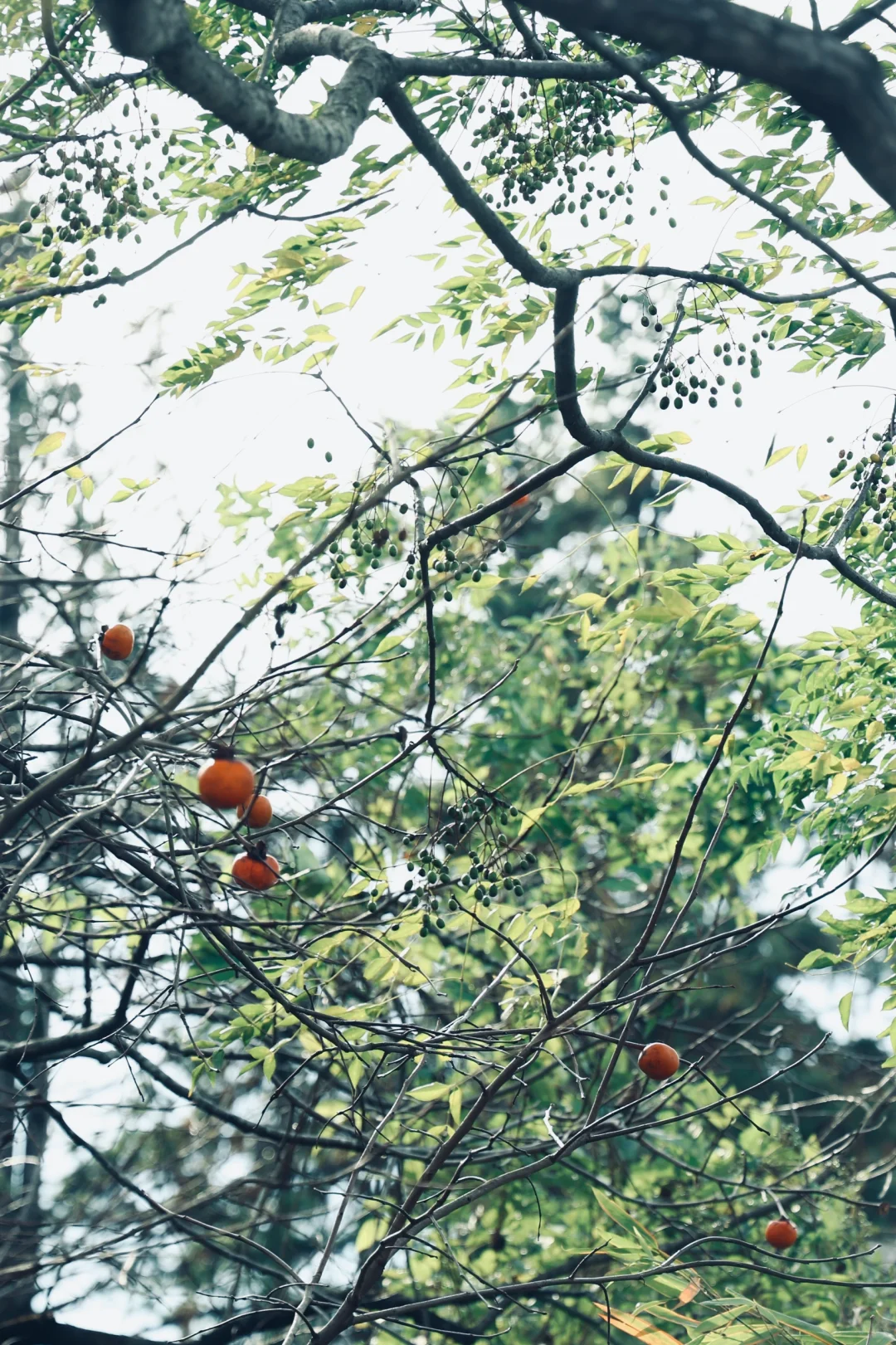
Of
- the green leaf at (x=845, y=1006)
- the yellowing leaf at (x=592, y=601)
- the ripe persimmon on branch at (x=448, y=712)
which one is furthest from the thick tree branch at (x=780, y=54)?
the green leaf at (x=845, y=1006)

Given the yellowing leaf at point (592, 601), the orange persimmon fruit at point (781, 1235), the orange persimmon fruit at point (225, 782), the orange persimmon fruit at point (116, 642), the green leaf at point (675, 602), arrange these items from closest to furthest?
the orange persimmon fruit at point (225, 782)
the orange persimmon fruit at point (116, 642)
the green leaf at point (675, 602)
the yellowing leaf at point (592, 601)
the orange persimmon fruit at point (781, 1235)

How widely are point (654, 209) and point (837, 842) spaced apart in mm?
2228

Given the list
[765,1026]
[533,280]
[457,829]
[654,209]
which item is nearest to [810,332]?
[654,209]

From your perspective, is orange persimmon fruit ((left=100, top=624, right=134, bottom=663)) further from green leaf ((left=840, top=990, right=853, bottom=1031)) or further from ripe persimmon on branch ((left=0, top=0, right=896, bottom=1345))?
green leaf ((left=840, top=990, right=853, bottom=1031))

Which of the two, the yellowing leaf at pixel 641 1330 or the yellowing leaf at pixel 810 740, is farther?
the yellowing leaf at pixel 810 740

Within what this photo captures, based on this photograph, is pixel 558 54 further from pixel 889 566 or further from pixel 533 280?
pixel 889 566

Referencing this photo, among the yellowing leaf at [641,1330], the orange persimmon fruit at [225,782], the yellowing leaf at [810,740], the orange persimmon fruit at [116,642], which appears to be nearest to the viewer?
the yellowing leaf at [641,1330]

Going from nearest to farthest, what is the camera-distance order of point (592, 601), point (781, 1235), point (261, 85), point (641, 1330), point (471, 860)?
point (641, 1330) → point (261, 85) → point (471, 860) → point (592, 601) → point (781, 1235)

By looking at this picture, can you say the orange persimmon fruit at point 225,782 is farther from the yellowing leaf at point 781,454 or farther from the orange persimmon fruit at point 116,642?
the yellowing leaf at point 781,454

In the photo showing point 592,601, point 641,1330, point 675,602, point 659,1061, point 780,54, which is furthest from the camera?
point 592,601

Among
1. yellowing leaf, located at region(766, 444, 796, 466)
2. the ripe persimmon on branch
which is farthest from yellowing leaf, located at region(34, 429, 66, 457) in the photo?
yellowing leaf, located at region(766, 444, 796, 466)

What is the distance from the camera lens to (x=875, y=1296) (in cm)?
560

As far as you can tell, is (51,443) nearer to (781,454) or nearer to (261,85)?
(261,85)

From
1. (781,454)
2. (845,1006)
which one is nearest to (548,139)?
(781,454)
